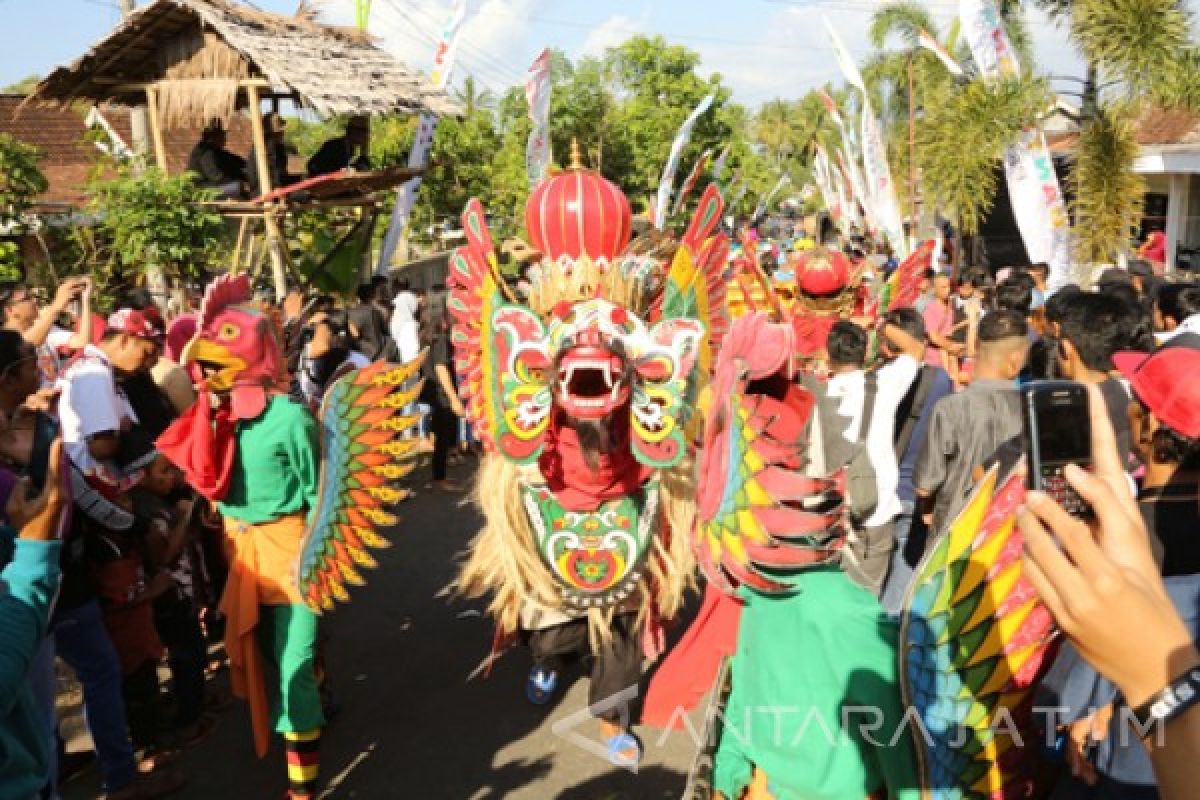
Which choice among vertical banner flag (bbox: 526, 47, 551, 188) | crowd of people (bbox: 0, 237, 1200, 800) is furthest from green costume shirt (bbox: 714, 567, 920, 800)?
vertical banner flag (bbox: 526, 47, 551, 188)

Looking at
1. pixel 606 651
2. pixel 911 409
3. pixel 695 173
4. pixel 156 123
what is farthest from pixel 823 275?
pixel 156 123

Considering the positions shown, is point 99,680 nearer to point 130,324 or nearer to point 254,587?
point 254,587

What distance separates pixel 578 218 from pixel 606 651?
5.47ft

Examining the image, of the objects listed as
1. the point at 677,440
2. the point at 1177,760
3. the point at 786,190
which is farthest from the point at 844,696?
the point at 786,190

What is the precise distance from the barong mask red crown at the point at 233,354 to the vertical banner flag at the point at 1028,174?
21.1ft

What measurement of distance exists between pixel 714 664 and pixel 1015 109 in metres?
7.42

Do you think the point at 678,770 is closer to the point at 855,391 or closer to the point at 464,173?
the point at 855,391

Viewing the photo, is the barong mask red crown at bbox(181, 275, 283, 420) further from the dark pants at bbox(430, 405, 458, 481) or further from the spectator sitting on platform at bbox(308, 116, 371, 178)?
the spectator sitting on platform at bbox(308, 116, 371, 178)

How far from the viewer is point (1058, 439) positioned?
133 centimetres

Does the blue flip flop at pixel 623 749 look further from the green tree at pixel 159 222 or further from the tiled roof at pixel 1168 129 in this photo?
the tiled roof at pixel 1168 129

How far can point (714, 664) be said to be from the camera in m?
2.13

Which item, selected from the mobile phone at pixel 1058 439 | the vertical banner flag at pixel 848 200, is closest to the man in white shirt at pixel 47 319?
the mobile phone at pixel 1058 439

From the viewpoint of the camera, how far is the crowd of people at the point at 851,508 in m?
0.91

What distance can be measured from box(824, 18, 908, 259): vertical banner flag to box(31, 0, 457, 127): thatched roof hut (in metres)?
5.56
